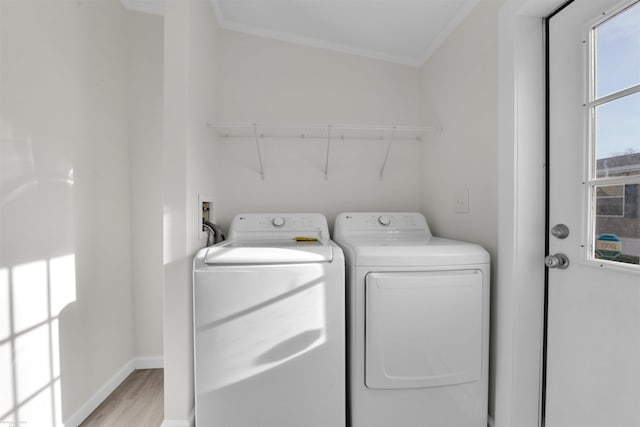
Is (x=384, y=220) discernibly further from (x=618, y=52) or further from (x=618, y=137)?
(x=618, y=52)

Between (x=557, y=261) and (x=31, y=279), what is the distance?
7.16 feet

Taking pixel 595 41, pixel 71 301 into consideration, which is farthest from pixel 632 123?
pixel 71 301

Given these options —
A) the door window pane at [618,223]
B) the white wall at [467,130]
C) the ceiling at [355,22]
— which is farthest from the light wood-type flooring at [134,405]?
the ceiling at [355,22]

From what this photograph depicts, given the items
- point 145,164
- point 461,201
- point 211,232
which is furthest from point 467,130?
point 145,164

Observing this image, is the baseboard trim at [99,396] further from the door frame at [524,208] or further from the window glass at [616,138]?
the window glass at [616,138]

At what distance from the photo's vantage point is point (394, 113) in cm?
219

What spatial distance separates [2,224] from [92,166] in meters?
0.62

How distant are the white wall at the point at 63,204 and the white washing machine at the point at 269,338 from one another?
2.22ft

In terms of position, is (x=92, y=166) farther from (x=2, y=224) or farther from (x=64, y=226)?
(x=2, y=224)

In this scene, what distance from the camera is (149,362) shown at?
2070 mm

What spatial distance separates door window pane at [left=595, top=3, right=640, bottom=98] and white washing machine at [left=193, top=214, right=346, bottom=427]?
1.20 metres

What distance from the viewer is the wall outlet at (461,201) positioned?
5.42ft

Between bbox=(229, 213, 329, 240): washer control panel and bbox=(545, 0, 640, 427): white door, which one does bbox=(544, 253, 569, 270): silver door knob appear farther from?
bbox=(229, 213, 329, 240): washer control panel

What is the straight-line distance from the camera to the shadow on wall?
3.79ft
